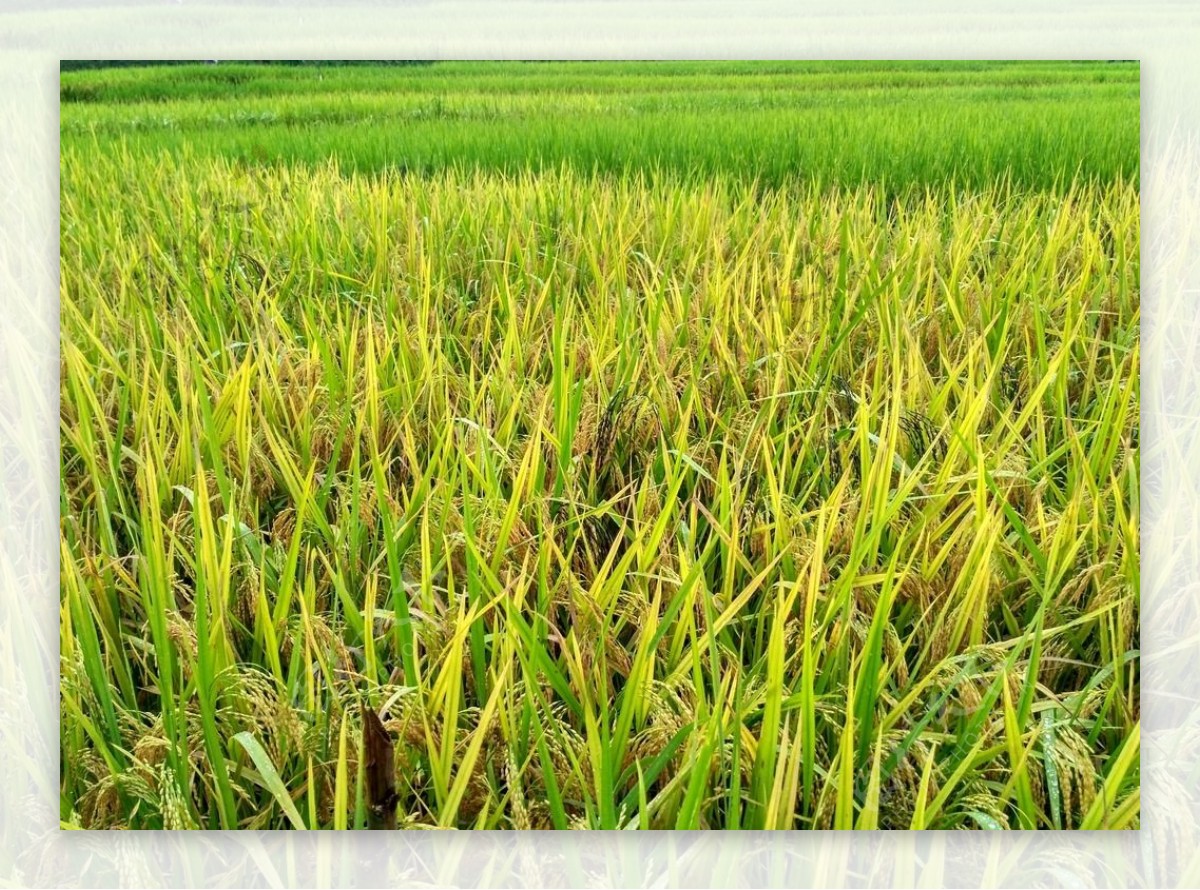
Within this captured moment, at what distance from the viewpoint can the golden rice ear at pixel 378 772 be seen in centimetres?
117

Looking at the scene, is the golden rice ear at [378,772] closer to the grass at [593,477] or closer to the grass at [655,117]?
the grass at [593,477]

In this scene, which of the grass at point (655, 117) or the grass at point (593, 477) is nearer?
the grass at point (593, 477)

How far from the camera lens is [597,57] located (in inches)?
58.8

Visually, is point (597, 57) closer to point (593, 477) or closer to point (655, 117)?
point (655, 117)

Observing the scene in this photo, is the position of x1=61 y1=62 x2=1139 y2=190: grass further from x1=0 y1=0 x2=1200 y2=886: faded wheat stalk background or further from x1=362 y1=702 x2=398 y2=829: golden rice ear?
x1=362 y1=702 x2=398 y2=829: golden rice ear

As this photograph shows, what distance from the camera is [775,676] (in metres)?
1.14

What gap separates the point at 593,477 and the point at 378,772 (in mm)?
431

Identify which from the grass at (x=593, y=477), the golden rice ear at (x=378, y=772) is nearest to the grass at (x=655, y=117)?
the grass at (x=593, y=477)

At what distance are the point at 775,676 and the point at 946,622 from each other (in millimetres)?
238

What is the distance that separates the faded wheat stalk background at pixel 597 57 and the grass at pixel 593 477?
5 cm

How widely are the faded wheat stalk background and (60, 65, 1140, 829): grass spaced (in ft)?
0.16

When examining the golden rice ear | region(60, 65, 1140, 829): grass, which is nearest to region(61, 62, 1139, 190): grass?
region(60, 65, 1140, 829): grass

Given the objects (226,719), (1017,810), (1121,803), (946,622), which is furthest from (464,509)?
(1121,803)

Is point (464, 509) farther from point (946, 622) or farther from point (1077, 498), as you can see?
point (1077, 498)
